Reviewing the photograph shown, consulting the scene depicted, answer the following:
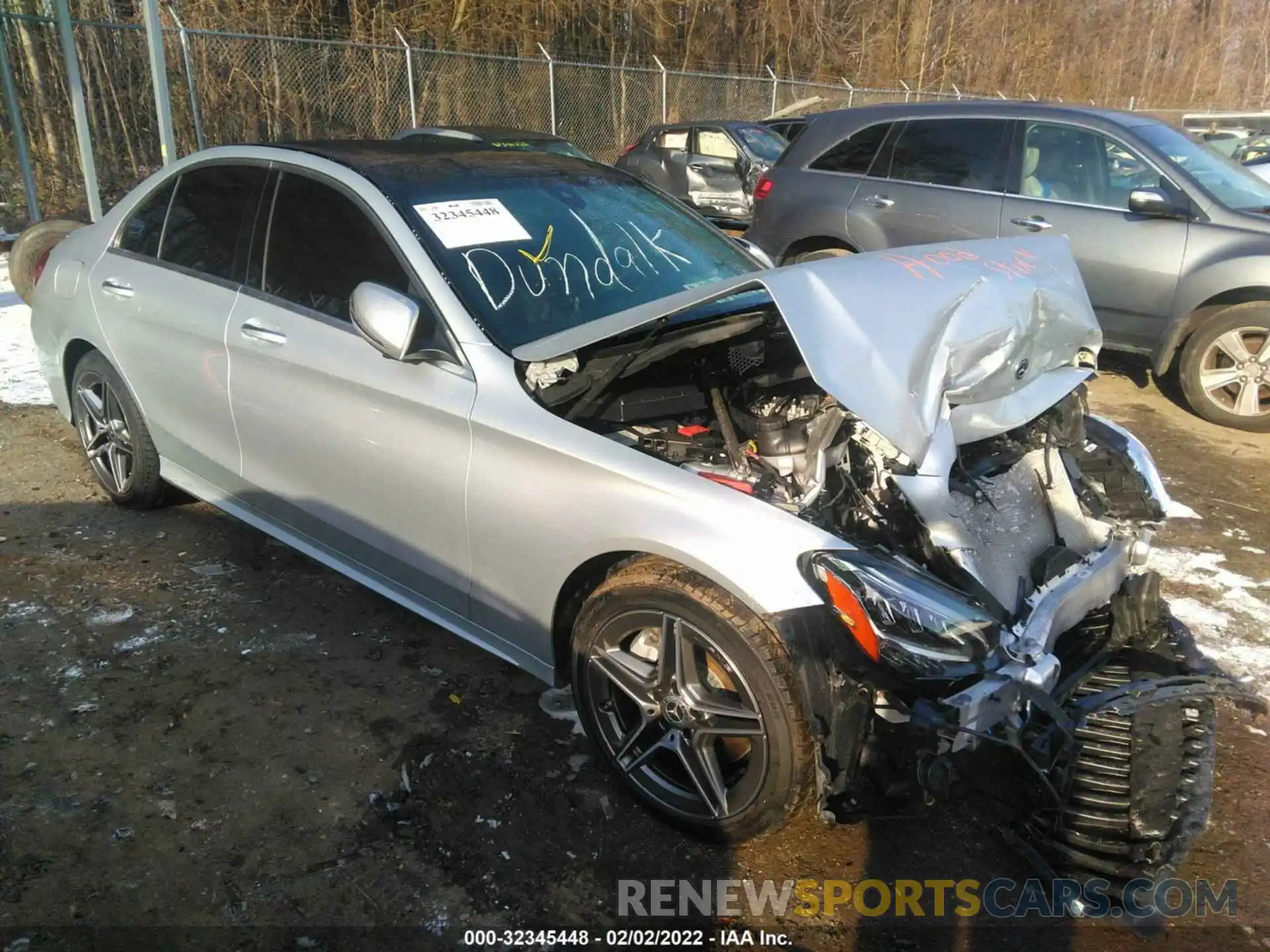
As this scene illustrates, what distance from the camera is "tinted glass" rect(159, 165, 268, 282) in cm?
364

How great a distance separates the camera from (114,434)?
4355 mm

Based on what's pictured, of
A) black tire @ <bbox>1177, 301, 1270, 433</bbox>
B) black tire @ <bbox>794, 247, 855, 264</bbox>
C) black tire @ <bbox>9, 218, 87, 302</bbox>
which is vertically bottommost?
black tire @ <bbox>1177, 301, 1270, 433</bbox>

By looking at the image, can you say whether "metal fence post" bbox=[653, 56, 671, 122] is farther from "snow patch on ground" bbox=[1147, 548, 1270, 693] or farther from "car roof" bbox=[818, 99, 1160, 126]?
"snow patch on ground" bbox=[1147, 548, 1270, 693]

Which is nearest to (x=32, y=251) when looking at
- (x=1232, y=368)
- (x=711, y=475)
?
(x=711, y=475)

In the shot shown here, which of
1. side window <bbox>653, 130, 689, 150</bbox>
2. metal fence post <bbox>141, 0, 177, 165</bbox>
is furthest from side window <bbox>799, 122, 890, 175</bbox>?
side window <bbox>653, 130, 689, 150</bbox>

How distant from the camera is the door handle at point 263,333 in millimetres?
3336

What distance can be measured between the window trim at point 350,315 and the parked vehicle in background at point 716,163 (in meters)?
9.81

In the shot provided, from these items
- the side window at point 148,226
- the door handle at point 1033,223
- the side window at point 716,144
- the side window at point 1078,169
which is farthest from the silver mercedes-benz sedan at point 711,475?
the side window at point 716,144

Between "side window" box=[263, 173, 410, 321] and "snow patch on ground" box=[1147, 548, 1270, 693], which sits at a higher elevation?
"side window" box=[263, 173, 410, 321]

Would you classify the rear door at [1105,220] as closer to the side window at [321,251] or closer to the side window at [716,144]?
the side window at [321,251]

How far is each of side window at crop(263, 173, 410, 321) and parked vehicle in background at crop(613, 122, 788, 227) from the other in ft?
32.4

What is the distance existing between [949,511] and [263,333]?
2.47 meters

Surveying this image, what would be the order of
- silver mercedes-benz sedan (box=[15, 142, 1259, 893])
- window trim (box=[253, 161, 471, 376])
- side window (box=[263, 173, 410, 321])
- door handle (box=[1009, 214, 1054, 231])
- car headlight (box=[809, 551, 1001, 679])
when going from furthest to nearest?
1. door handle (box=[1009, 214, 1054, 231])
2. side window (box=[263, 173, 410, 321])
3. window trim (box=[253, 161, 471, 376])
4. silver mercedes-benz sedan (box=[15, 142, 1259, 893])
5. car headlight (box=[809, 551, 1001, 679])

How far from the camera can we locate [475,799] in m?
2.71
